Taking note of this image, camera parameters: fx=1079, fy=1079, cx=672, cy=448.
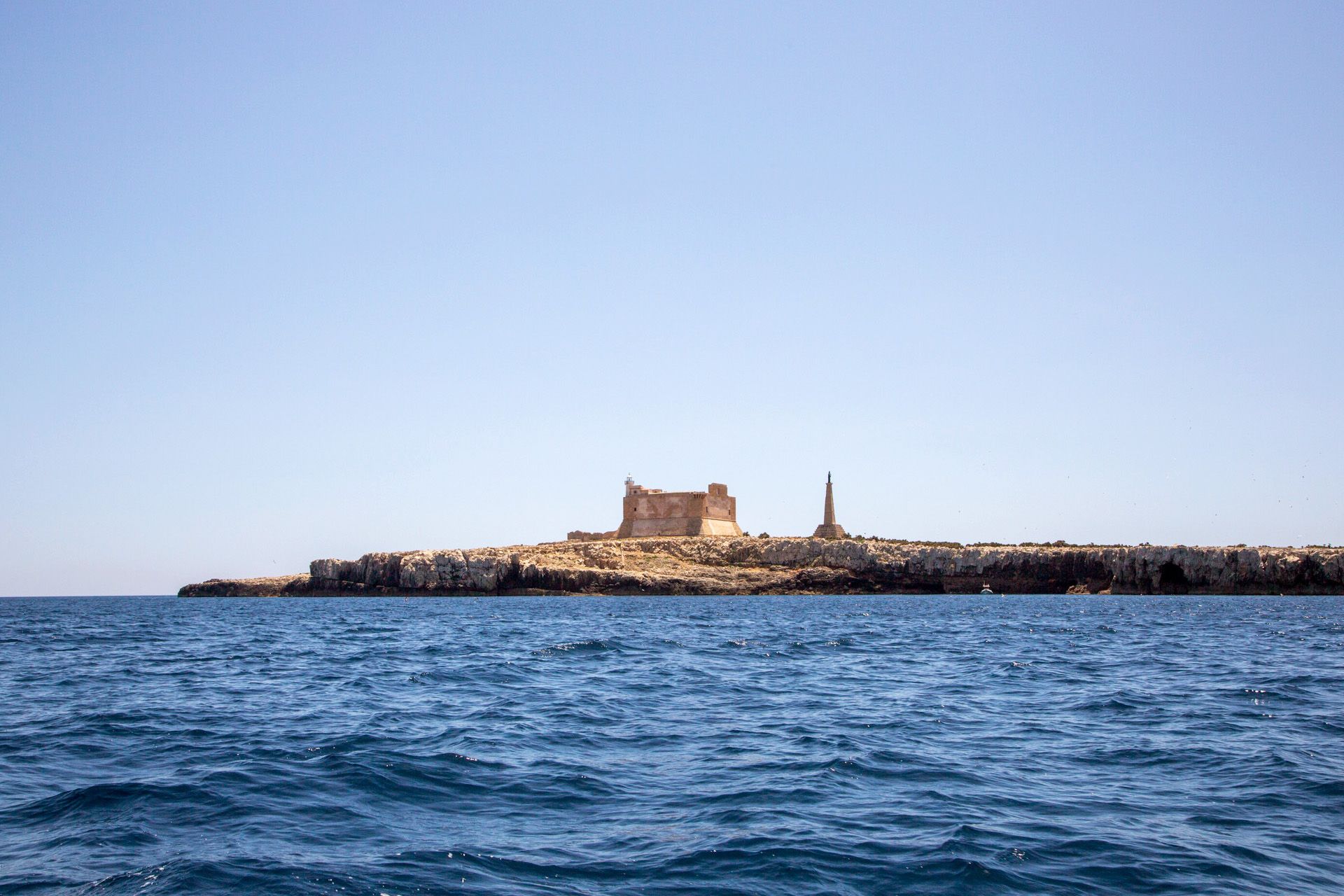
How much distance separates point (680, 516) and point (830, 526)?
46.0ft

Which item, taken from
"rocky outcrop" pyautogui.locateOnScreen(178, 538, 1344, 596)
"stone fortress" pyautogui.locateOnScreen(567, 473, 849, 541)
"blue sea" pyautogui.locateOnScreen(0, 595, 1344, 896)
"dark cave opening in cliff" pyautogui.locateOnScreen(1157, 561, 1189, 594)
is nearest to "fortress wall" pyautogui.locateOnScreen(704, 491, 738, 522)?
"stone fortress" pyautogui.locateOnScreen(567, 473, 849, 541)

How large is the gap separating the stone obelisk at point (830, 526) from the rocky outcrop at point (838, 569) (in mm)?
8571

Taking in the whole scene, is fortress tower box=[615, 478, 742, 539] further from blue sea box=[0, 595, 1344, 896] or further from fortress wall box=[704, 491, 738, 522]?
blue sea box=[0, 595, 1344, 896]

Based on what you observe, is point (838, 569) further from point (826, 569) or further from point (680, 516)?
Answer: point (680, 516)

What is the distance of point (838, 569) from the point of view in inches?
3238

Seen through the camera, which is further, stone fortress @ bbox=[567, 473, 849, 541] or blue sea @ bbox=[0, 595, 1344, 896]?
stone fortress @ bbox=[567, 473, 849, 541]

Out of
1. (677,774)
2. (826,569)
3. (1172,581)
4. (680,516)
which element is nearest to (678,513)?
(680,516)

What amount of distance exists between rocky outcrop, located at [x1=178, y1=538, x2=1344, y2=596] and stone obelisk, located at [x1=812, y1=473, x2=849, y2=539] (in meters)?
8.57

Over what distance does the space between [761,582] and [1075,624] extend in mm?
43190

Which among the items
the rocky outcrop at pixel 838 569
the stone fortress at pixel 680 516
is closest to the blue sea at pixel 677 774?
the rocky outcrop at pixel 838 569

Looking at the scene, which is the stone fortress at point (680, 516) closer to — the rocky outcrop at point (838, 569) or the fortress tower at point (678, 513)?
the fortress tower at point (678, 513)

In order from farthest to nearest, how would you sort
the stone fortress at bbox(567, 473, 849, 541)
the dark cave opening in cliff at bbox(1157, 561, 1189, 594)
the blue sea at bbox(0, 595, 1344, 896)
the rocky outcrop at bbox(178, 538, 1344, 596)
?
the stone fortress at bbox(567, 473, 849, 541) → the dark cave opening in cliff at bbox(1157, 561, 1189, 594) → the rocky outcrop at bbox(178, 538, 1344, 596) → the blue sea at bbox(0, 595, 1344, 896)

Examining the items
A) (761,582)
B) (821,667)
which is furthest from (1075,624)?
(761,582)

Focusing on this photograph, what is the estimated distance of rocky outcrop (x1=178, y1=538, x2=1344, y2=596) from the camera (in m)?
71.9
